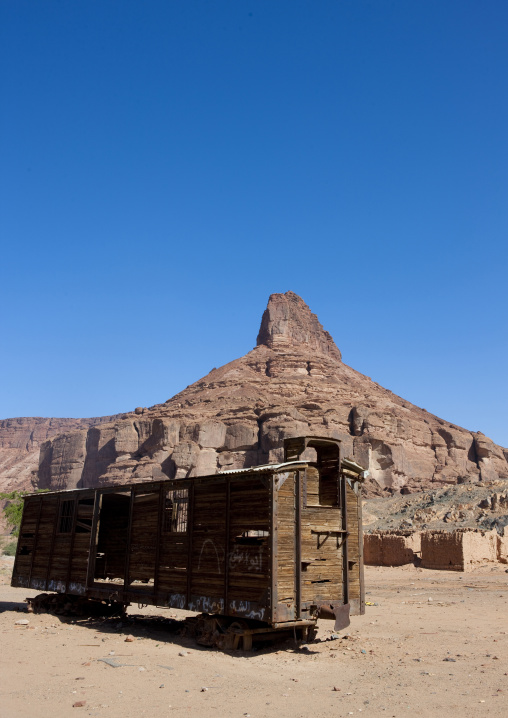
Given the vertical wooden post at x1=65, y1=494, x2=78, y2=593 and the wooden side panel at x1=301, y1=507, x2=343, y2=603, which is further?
the vertical wooden post at x1=65, y1=494, x2=78, y2=593

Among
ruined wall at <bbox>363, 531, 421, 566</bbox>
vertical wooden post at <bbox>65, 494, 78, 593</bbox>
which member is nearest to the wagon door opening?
vertical wooden post at <bbox>65, 494, 78, 593</bbox>

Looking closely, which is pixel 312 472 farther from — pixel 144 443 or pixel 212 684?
pixel 144 443

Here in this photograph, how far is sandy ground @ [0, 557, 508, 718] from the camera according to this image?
8.21 meters

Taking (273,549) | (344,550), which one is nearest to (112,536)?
(344,550)

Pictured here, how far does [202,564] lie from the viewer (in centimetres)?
1290

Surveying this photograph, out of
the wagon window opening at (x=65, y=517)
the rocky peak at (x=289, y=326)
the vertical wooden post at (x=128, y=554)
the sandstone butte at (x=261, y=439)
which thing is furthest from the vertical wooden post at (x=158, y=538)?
the rocky peak at (x=289, y=326)

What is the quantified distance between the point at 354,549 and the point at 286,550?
8.32 ft

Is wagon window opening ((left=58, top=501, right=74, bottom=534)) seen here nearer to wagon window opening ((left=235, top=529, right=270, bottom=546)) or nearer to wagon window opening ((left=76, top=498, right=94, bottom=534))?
wagon window opening ((left=76, top=498, right=94, bottom=534))

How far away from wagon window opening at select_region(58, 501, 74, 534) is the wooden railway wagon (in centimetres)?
108

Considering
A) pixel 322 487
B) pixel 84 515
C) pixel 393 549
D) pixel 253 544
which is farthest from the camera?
pixel 393 549

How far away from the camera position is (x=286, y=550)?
11.7m

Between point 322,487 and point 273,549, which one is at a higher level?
point 322,487

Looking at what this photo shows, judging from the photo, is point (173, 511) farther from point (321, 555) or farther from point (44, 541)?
point (44, 541)

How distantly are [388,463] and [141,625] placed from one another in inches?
3127
